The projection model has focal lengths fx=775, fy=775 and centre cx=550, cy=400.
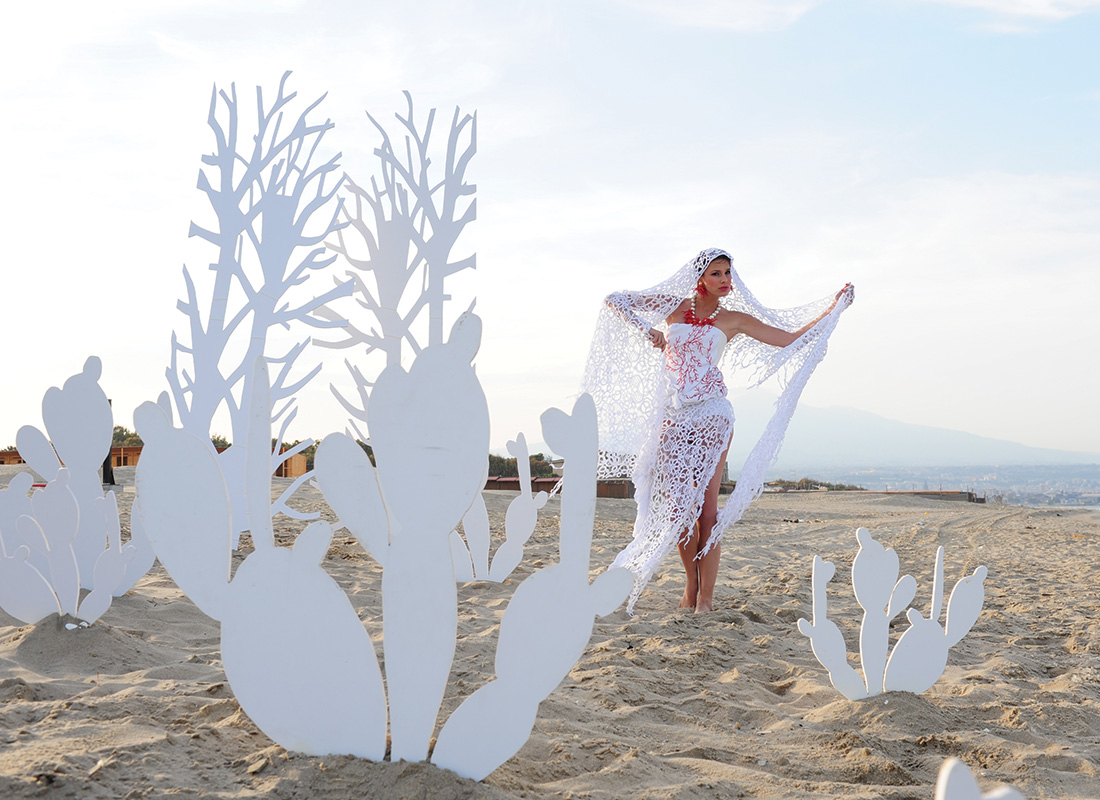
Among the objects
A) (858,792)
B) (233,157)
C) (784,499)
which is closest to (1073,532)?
(784,499)

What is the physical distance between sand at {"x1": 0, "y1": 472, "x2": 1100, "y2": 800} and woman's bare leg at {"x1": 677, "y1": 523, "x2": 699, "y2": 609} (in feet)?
0.50

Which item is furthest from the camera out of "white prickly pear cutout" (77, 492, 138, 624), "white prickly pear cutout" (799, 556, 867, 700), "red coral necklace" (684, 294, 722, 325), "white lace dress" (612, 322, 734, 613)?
"red coral necklace" (684, 294, 722, 325)

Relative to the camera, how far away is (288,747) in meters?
1.74

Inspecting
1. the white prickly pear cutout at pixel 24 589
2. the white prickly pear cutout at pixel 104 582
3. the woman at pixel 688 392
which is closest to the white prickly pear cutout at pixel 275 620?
the white prickly pear cutout at pixel 104 582

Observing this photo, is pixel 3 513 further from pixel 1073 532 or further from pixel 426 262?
pixel 1073 532

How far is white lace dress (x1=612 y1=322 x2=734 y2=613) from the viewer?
12.5 ft

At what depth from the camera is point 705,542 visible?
3.89 metres

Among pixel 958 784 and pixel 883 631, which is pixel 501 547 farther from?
pixel 958 784

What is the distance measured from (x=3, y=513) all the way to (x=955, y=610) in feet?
11.6

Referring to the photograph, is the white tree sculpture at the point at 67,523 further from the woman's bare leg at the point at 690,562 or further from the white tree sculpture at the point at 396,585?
the woman's bare leg at the point at 690,562

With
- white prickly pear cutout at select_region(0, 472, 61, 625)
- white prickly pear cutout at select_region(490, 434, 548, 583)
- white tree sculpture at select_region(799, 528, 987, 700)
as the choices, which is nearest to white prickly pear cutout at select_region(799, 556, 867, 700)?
white tree sculpture at select_region(799, 528, 987, 700)

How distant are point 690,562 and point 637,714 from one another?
5.26ft

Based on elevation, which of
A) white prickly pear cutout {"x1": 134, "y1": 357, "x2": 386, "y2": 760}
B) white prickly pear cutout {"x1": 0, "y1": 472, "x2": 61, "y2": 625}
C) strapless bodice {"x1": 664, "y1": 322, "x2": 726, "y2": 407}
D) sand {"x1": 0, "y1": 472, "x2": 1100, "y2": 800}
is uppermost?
strapless bodice {"x1": 664, "y1": 322, "x2": 726, "y2": 407}

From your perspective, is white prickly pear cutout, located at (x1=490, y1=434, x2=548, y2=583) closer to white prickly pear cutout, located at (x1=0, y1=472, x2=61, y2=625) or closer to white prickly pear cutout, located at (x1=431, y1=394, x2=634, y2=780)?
white prickly pear cutout, located at (x1=0, y1=472, x2=61, y2=625)
